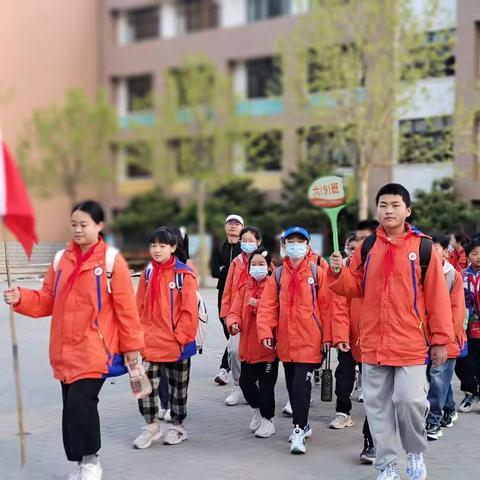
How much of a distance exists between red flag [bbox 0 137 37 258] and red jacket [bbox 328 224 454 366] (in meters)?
2.22

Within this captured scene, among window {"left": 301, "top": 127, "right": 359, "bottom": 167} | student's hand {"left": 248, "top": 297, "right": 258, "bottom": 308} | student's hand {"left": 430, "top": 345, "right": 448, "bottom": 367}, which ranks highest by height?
window {"left": 301, "top": 127, "right": 359, "bottom": 167}

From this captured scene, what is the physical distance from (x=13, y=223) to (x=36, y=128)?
2959 centimetres

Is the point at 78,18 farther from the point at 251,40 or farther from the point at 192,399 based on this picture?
the point at 192,399

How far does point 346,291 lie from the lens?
5797 mm

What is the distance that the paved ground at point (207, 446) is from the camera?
615 cm

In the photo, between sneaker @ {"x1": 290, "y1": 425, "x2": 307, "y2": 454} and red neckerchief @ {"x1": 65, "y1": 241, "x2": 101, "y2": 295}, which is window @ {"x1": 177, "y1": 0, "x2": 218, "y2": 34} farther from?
red neckerchief @ {"x1": 65, "y1": 241, "x2": 101, "y2": 295}

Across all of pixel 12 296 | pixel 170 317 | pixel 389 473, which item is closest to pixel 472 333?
pixel 389 473

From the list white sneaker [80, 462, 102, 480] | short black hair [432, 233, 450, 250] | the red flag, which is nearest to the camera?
the red flag

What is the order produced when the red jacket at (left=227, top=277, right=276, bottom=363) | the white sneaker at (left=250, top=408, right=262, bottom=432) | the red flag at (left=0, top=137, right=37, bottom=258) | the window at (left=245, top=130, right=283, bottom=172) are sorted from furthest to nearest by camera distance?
the window at (left=245, top=130, right=283, bottom=172), the white sneaker at (left=250, top=408, right=262, bottom=432), the red jacket at (left=227, top=277, right=276, bottom=363), the red flag at (left=0, top=137, right=37, bottom=258)

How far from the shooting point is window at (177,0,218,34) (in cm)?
3700

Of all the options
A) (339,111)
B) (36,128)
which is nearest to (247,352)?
(339,111)

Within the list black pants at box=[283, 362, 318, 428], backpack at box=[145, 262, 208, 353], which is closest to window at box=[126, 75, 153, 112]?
backpack at box=[145, 262, 208, 353]

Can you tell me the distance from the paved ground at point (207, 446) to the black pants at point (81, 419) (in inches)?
23.1

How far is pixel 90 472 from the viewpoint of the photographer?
558 cm
